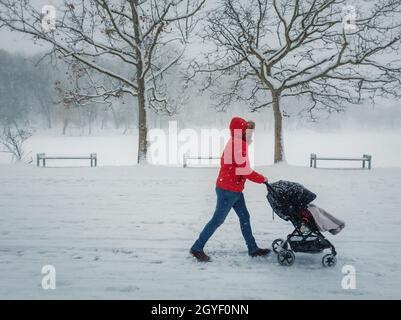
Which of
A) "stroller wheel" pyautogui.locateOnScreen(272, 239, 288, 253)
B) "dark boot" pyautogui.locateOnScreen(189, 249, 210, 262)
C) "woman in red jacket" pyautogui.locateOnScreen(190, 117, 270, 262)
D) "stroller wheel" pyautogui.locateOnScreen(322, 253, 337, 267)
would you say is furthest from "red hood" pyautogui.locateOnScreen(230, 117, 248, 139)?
"stroller wheel" pyautogui.locateOnScreen(322, 253, 337, 267)

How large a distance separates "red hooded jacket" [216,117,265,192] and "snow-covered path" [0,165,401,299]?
124 cm

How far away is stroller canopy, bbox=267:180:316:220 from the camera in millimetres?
5586

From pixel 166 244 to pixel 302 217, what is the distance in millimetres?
2434

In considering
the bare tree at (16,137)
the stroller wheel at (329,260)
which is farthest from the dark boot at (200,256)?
the bare tree at (16,137)

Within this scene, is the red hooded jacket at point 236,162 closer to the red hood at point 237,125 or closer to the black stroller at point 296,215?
the red hood at point 237,125

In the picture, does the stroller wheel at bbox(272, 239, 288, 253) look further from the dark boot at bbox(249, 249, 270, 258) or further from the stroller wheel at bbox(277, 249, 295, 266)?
the stroller wheel at bbox(277, 249, 295, 266)

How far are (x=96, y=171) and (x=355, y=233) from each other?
1145 cm

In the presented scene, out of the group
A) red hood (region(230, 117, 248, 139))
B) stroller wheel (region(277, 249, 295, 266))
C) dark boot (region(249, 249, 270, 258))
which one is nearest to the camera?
red hood (region(230, 117, 248, 139))

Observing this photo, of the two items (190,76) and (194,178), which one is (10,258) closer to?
(194,178)

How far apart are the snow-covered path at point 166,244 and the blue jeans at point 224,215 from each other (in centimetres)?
30

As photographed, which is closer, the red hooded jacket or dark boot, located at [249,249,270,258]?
the red hooded jacket

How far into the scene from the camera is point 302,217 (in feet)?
18.4

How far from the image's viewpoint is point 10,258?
6.07 meters
